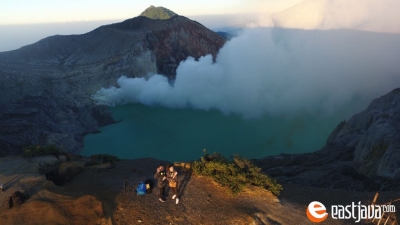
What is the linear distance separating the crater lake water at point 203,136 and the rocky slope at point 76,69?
149 inches

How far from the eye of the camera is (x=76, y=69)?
46.6 m

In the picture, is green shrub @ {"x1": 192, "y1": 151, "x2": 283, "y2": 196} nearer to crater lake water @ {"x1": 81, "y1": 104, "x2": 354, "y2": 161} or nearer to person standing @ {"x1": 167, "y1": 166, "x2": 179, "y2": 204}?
person standing @ {"x1": 167, "y1": 166, "x2": 179, "y2": 204}

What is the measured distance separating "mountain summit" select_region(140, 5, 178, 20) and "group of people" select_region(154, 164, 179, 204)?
79192 millimetres

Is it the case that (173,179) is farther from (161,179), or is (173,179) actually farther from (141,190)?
(141,190)

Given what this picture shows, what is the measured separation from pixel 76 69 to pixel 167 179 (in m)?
42.6

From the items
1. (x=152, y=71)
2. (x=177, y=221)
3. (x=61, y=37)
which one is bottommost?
(x=177, y=221)

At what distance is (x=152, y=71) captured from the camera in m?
55.5

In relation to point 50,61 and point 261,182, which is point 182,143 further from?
point 50,61

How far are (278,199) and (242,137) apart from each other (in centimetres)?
2305

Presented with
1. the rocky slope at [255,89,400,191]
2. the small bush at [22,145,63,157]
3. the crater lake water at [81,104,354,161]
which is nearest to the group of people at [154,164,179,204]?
the small bush at [22,145,63,157]

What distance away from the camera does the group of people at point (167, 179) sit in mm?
9086

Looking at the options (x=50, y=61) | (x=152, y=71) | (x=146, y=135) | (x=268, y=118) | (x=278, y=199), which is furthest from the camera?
(x=152, y=71)

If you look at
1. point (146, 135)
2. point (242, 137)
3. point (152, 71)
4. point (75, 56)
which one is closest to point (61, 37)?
point (75, 56)

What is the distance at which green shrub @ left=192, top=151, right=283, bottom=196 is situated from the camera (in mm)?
10305
